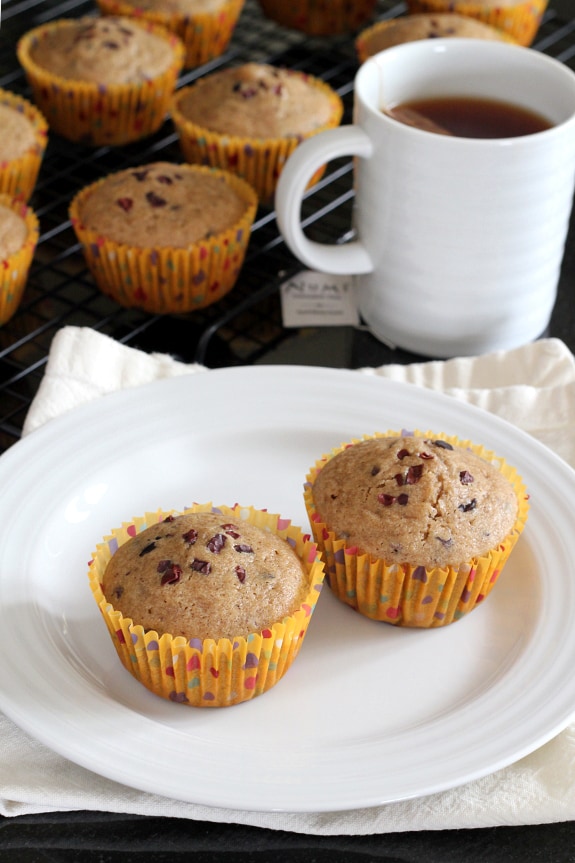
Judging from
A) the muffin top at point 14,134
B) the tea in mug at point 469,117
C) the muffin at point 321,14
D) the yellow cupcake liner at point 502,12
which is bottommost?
the muffin top at point 14,134

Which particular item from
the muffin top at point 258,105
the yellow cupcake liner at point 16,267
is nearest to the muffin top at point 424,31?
the muffin top at point 258,105

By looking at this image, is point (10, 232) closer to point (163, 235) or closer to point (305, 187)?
point (163, 235)

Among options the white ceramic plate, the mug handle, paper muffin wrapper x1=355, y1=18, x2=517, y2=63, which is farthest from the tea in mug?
paper muffin wrapper x1=355, y1=18, x2=517, y2=63

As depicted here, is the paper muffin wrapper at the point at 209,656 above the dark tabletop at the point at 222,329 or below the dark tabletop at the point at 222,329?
above

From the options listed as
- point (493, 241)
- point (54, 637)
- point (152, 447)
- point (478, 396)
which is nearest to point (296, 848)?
point (54, 637)

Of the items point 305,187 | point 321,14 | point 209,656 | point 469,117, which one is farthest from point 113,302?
point 321,14

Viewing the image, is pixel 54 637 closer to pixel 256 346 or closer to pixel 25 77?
pixel 256 346

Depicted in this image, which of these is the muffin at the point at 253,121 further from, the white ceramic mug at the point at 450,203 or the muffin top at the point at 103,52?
the white ceramic mug at the point at 450,203
